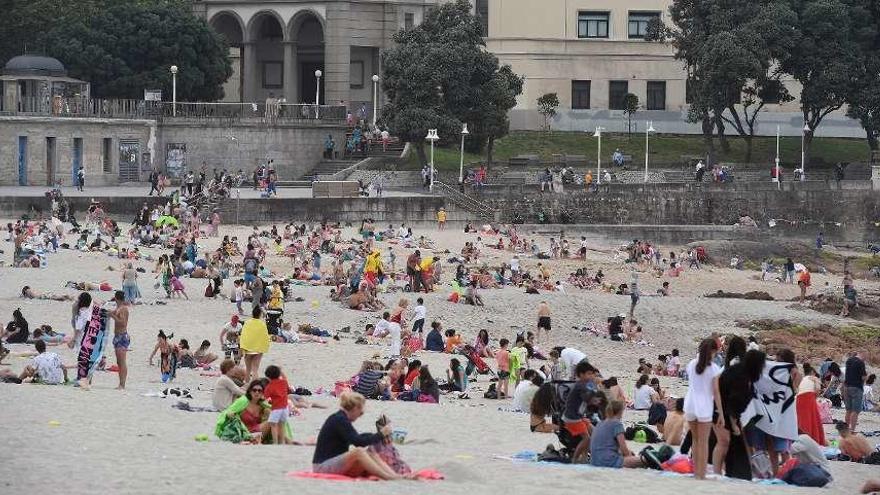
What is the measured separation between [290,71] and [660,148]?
46.6 ft

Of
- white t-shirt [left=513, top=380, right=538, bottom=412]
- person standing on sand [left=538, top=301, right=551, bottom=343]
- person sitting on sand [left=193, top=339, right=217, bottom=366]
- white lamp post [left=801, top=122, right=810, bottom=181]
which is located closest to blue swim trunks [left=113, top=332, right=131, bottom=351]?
person sitting on sand [left=193, top=339, right=217, bottom=366]

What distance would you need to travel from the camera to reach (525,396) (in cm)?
2536

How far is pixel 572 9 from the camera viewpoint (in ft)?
250

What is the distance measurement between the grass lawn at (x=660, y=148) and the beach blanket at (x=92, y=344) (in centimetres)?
4210

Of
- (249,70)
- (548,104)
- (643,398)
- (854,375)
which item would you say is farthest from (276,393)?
(249,70)

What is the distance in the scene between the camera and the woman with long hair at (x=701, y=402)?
59.1ft

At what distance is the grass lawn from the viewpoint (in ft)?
226

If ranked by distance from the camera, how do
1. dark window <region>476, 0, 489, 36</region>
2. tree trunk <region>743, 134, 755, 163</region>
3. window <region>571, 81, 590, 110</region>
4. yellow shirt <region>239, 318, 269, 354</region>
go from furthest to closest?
window <region>571, 81, 590, 110</region>
dark window <region>476, 0, 489, 36</region>
tree trunk <region>743, 134, 755, 163</region>
yellow shirt <region>239, 318, 269, 354</region>

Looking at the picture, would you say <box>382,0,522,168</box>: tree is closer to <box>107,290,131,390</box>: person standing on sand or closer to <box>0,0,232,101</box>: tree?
<box>0,0,232,101</box>: tree

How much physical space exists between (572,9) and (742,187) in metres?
14.6

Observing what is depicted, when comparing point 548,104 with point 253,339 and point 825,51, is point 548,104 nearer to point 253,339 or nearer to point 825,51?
point 825,51

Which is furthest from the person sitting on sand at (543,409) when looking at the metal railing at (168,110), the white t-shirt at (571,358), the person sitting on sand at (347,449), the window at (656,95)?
the window at (656,95)

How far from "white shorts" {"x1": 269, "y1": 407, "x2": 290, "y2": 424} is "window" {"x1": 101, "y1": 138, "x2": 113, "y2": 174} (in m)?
42.0

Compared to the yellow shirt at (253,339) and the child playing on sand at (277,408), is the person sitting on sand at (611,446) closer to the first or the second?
the child playing on sand at (277,408)
